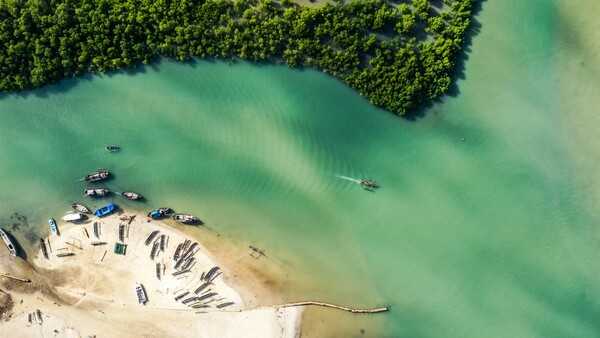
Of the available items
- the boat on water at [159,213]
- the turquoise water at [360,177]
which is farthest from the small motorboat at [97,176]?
the boat on water at [159,213]

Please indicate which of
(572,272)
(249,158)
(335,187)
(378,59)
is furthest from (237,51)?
(572,272)

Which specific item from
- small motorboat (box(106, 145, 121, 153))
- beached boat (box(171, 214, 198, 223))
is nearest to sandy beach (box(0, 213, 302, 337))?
beached boat (box(171, 214, 198, 223))

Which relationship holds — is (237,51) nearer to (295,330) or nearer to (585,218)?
(295,330)

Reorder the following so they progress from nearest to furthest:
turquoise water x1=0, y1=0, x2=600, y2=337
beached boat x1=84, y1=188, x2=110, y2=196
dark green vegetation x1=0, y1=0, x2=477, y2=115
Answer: dark green vegetation x1=0, y1=0, x2=477, y2=115
beached boat x1=84, y1=188, x2=110, y2=196
turquoise water x1=0, y1=0, x2=600, y2=337

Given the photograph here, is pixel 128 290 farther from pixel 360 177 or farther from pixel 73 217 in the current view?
pixel 360 177

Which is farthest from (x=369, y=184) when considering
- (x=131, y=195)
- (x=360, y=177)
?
(x=131, y=195)

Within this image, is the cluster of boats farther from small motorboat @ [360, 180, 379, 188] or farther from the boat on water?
small motorboat @ [360, 180, 379, 188]

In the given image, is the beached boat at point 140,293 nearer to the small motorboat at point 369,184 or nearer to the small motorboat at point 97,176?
the small motorboat at point 97,176
